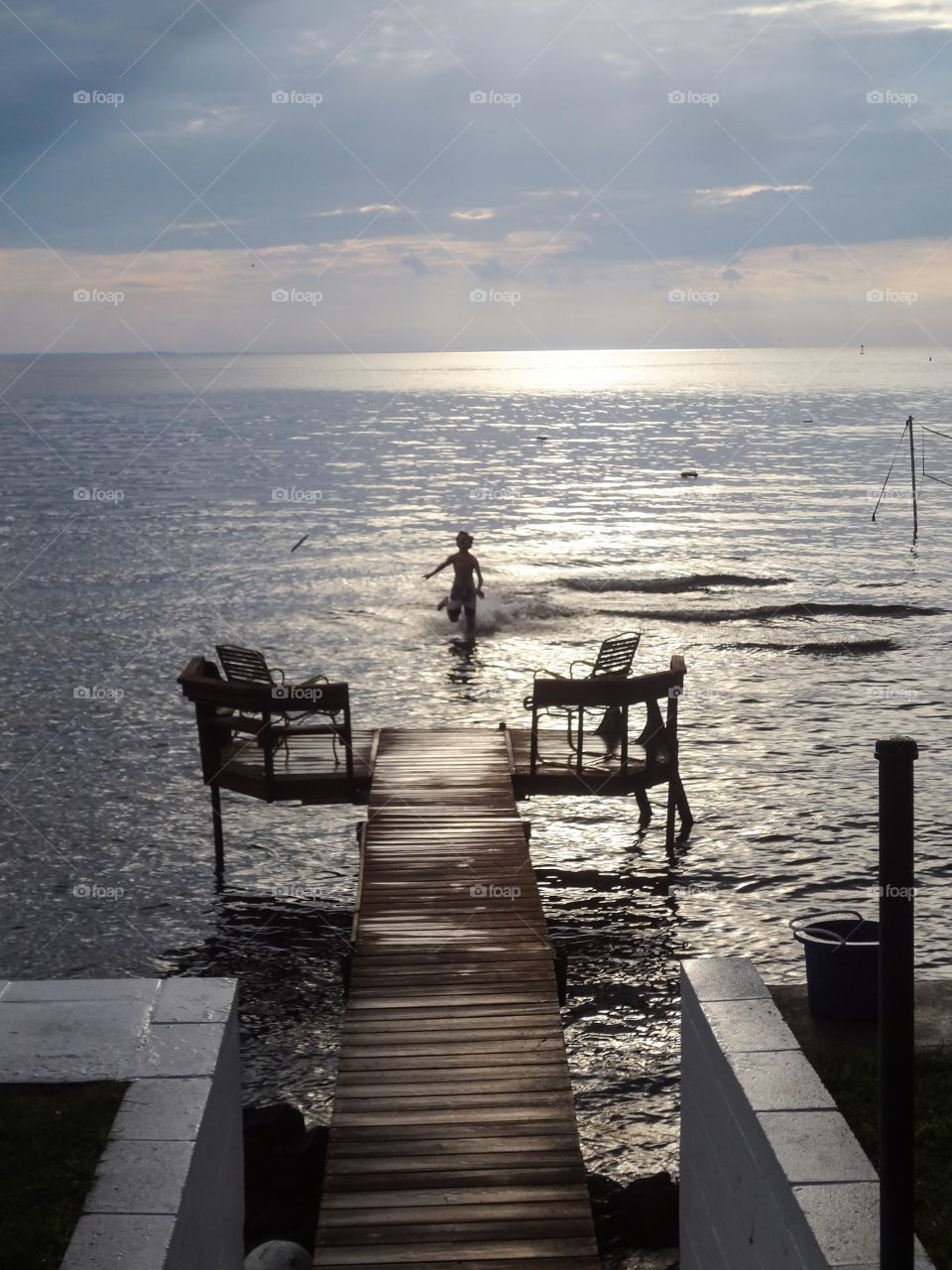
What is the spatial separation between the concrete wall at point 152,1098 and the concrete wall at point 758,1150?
237 centimetres

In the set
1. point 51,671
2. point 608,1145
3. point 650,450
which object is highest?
point 650,450

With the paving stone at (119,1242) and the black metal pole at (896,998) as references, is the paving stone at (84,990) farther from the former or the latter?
the black metal pole at (896,998)

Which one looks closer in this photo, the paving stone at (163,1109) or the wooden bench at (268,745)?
the paving stone at (163,1109)

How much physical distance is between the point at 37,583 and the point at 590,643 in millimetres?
17646

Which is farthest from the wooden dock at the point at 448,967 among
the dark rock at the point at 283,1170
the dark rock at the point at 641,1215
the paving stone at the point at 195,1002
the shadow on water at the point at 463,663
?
the shadow on water at the point at 463,663

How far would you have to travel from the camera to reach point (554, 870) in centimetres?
1705

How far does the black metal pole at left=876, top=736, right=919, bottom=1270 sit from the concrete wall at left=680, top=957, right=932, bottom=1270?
A: 37 centimetres

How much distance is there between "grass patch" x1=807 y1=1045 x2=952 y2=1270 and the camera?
5652mm

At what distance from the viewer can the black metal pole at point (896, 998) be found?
4426 millimetres

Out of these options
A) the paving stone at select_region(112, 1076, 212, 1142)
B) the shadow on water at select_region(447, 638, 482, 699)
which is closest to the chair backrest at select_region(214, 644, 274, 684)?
the shadow on water at select_region(447, 638, 482, 699)

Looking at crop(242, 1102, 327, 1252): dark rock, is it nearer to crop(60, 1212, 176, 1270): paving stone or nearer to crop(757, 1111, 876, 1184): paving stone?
crop(60, 1212, 176, 1270): paving stone

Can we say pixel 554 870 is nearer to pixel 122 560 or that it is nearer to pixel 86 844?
pixel 86 844

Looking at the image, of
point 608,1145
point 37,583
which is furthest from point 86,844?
point 37,583

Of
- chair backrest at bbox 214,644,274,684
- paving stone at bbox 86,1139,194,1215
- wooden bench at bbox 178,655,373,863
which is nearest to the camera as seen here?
paving stone at bbox 86,1139,194,1215
